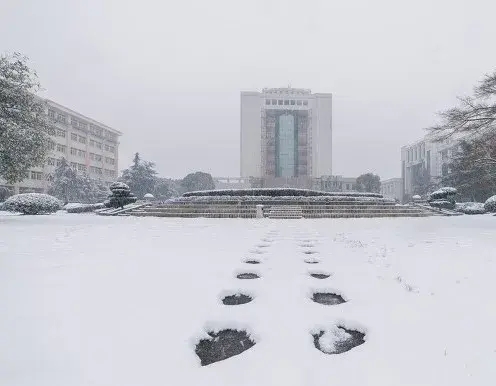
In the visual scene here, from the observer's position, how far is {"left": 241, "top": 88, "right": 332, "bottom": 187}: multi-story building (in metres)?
78.6

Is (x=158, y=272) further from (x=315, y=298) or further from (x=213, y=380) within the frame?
(x=213, y=380)

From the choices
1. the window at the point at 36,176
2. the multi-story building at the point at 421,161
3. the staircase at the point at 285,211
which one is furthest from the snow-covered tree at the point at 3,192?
the multi-story building at the point at 421,161

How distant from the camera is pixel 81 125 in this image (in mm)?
62375

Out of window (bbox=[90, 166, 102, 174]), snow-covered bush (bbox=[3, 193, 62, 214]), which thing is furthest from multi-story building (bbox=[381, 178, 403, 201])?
snow-covered bush (bbox=[3, 193, 62, 214])

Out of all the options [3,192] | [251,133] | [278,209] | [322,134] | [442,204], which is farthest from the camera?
[251,133]

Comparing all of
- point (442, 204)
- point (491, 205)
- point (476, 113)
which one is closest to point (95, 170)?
point (442, 204)

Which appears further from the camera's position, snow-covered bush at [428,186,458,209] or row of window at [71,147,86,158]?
row of window at [71,147,86,158]

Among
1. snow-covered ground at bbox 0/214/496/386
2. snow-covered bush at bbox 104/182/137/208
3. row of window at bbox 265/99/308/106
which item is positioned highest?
row of window at bbox 265/99/308/106

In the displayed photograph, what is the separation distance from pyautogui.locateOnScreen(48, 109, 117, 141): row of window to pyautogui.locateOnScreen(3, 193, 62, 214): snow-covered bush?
34626 millimetres

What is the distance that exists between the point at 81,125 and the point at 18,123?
5311 centimetres

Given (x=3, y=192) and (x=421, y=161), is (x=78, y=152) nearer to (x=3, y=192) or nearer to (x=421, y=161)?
(x=3, y=192)

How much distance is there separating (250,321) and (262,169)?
7631cm

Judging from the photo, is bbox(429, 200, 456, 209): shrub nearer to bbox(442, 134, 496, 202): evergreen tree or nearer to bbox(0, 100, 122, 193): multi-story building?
bbox(442, 134, 496, 202): evergreen tree

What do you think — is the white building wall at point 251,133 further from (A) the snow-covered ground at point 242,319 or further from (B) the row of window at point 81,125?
(A) the snow-covered ground at point 242,319
